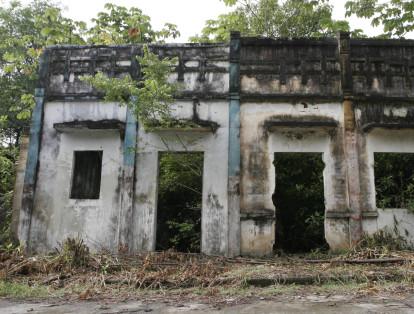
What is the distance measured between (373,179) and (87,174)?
21.1 ft

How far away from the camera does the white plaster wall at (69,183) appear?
873 cm

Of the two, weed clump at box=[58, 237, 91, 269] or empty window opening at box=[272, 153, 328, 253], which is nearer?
weed clump at box=[58, 237, 91, 269]

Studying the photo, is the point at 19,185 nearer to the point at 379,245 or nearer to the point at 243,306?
the point at 243,306

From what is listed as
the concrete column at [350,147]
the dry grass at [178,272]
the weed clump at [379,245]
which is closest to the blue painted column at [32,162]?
the dry grass at [178,272]

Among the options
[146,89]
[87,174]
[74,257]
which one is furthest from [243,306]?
[87,174]

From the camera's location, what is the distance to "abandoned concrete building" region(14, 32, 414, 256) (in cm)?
855

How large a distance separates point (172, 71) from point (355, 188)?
4706 mm

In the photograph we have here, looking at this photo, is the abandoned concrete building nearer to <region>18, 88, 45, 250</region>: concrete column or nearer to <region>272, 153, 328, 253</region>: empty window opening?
<region>18, 88, 45, 250</region>: concrete column

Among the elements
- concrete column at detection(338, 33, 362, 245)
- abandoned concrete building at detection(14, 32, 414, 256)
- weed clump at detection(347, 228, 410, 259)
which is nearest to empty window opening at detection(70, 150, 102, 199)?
abandoned concrete building at detection(14, 32, 414, 256)

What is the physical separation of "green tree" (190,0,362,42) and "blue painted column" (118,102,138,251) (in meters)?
5.48

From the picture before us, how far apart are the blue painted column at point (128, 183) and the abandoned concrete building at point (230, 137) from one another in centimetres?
2

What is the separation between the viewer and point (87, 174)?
9609 mm

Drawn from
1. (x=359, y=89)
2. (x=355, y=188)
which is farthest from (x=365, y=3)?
(x=355, y=188)

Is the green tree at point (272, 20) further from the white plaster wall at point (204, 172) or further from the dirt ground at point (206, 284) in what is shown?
the dirt ground at point (206, 284)
